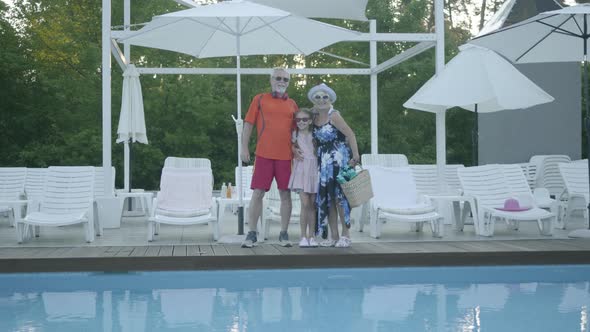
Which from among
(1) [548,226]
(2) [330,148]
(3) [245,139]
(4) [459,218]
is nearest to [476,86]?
(4) [459,218]

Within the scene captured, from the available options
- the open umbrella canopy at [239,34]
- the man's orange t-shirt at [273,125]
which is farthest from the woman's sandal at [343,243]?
the open umbrella canopy at [239,34]

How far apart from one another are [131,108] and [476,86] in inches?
191

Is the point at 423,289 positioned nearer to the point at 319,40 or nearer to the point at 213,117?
the point at 319,40

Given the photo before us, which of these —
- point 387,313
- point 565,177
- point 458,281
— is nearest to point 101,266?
point 387,313

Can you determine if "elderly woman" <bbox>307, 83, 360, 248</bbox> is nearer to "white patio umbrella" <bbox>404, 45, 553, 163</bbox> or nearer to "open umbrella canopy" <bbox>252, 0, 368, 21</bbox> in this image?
"white patio umbrella" <bbox>404, 45, 553, 163</bbox>

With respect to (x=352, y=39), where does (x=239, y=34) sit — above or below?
below

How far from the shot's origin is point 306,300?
18.3 ft

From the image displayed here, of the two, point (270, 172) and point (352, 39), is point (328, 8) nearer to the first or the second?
point (352, 39)

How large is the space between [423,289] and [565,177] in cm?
409

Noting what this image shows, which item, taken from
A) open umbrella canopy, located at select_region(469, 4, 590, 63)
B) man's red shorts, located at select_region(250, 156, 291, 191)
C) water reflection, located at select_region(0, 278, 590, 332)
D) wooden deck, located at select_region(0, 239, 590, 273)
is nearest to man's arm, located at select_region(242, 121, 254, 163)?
man's red shorts, located at select_region(250, 156, 291, 191)

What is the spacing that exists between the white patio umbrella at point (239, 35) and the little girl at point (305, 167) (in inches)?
32.1

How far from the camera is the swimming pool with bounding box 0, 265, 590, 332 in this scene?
4734mm

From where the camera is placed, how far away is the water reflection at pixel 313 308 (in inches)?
185

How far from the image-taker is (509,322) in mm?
4762
